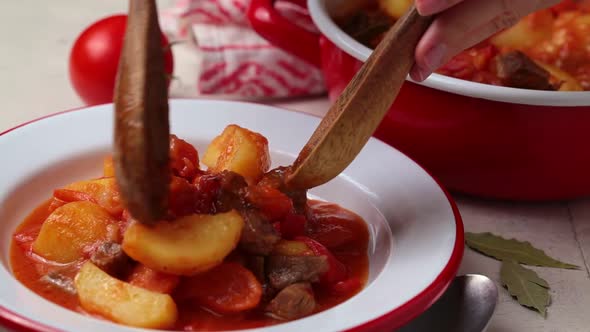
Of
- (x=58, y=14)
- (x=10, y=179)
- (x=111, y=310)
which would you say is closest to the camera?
(x=111, y=310)

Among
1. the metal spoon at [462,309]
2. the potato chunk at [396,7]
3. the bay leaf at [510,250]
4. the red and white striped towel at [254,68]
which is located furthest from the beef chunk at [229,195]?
the red and white striped towel at [254,68]

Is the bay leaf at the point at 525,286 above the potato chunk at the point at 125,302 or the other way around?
the other way around

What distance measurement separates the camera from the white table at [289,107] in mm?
2375

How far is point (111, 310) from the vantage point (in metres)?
1.86

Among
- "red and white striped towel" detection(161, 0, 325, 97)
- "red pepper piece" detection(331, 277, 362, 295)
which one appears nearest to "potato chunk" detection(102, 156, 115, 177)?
"red pepper piece" detection(331, 277, 362, 295)

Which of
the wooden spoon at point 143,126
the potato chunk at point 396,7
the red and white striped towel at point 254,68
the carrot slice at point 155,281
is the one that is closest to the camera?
the wooden spoon at point 143,126

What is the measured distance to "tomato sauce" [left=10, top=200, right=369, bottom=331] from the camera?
1.96 metres

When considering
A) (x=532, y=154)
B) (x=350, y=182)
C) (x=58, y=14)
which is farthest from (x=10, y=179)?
(x=58, y=14)

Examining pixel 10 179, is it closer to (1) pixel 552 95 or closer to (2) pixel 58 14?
(1) pixel 552 95

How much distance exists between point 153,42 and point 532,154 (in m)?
1.40

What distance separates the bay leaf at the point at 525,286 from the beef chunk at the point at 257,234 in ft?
2.64

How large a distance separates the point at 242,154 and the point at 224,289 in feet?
1.63

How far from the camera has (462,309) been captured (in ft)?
6.93

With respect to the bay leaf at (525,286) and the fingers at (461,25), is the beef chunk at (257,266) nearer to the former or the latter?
the fingers at (461,25)
